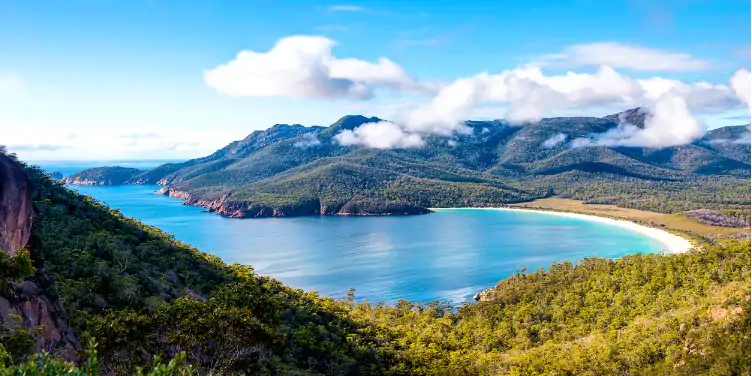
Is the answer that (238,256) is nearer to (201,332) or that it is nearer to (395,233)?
(395,233)

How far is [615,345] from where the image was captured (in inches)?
1478

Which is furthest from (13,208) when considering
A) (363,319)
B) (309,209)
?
(309,209)

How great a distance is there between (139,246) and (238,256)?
55955mm

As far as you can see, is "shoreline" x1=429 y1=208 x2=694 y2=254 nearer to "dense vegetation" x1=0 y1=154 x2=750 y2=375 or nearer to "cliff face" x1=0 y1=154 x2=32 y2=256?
"dense vegetation" x1=0 y1=154 x2=750 y2=375

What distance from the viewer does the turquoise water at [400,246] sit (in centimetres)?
8098

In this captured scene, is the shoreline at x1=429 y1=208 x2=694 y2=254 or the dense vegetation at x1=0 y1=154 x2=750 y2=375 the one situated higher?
the dense vegetation at x1=0 y1=154 x2=750 y2=375

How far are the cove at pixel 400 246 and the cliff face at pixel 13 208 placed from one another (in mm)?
50766

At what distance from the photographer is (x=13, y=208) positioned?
2164 cm

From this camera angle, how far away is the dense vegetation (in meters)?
17.2

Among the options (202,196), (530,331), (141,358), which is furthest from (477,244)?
(202,196)

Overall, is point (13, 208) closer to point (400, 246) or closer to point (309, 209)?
point (400, 246)

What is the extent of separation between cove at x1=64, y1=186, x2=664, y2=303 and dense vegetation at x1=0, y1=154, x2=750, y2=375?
728 inches

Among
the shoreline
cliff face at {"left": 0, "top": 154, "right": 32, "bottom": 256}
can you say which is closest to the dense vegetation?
cliff face at {"left": 0, "top": 154, "right": 32, "bottom": 256}

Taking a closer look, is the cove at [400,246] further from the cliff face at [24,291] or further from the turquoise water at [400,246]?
the cliff face at [24,291]
